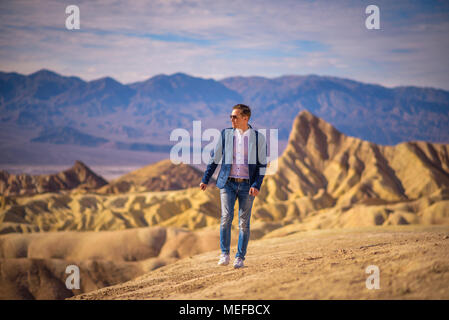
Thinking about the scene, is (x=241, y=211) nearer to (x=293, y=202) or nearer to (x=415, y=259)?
(x=415, y=259)

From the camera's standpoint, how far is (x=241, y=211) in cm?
776

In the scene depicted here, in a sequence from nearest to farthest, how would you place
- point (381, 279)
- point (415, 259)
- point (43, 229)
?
1. point (381, 279)
2. point (415, 259)
3. point (43, 229)

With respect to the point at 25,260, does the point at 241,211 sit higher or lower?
higher

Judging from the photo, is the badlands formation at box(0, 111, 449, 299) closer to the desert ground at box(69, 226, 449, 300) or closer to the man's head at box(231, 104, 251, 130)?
the desert ground at box(69, 226, 449, 300)

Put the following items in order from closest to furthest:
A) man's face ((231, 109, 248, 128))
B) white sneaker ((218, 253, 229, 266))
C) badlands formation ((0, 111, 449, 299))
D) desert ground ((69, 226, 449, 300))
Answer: desert ground ((69, 226, 449, 300)), badlands formation ((0, 111, 449, 299)), man's face ((231, 109, 248, 128)), white sneaker ((218, 253, 229, 266))

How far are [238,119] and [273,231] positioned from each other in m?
42.0

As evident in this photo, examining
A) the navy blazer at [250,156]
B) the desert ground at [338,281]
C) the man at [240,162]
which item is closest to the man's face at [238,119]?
the man at [240,162]

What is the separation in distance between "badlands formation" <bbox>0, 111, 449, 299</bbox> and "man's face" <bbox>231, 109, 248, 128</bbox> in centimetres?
Answer: 252

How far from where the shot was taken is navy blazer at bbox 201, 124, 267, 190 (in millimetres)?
7504

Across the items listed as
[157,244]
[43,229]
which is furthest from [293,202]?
[43,229]

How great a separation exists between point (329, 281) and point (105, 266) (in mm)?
32554

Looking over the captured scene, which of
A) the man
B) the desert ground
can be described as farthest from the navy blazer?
the desert ground

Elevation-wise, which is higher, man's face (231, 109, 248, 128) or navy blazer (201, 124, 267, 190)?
man's face (231, 109, 248, 128)
